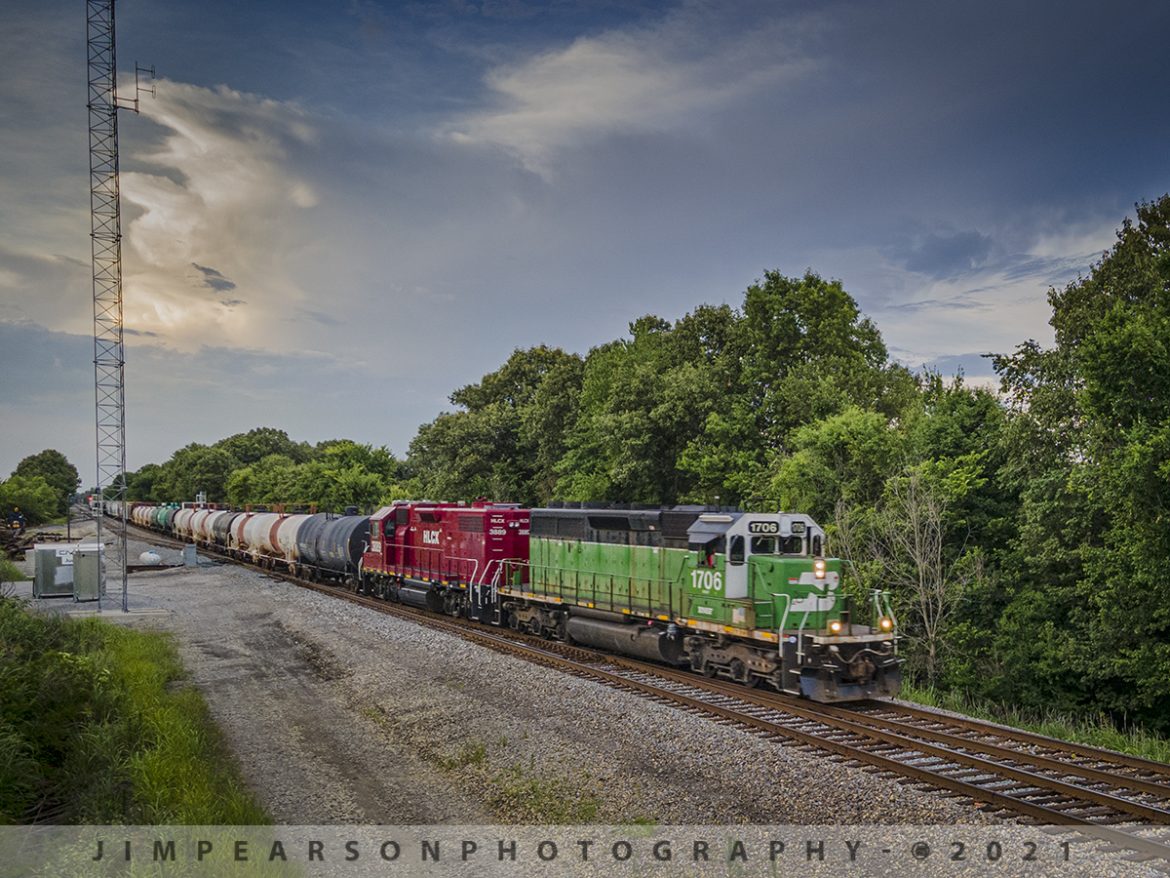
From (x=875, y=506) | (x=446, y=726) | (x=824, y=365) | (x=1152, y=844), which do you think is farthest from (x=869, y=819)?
(x=824, y=365)

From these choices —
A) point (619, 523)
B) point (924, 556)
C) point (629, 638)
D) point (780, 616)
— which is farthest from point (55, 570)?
point (924, 556)

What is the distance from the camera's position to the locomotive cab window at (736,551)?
49.9ft

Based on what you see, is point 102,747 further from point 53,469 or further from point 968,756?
point 53,469

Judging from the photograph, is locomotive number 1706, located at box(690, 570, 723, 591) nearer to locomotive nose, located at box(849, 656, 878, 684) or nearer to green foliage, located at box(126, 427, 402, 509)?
locomotive nose, located at box(849, 656, 878, 684)

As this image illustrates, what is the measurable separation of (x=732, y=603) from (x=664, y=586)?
2.23 metres

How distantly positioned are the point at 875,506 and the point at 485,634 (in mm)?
16995

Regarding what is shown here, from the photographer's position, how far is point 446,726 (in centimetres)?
1328

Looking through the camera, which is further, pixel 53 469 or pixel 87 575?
pixel 53 469

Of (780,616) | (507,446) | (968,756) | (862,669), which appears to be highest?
(507,446)

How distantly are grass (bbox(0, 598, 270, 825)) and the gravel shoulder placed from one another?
0.73 meters

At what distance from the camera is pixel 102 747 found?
10.9 meters

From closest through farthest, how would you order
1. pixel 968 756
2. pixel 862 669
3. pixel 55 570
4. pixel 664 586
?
pixel 968 756 → pixel 862 669 → pixel 664 586 → pixel 55 570

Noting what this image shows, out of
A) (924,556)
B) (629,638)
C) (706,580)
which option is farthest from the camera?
(924,556)

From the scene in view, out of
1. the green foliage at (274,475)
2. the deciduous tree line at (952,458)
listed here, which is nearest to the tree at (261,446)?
the green foliage at (274,475)
